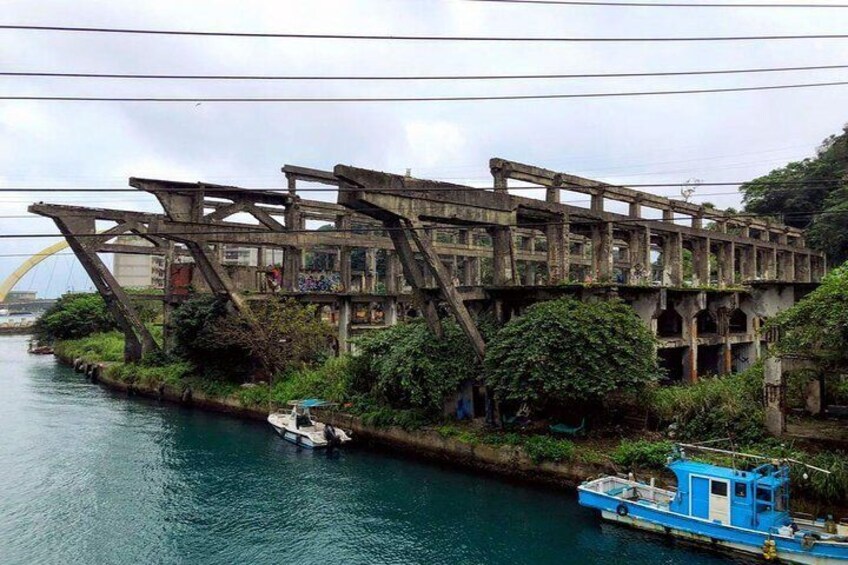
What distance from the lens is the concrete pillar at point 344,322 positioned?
30.5 meters

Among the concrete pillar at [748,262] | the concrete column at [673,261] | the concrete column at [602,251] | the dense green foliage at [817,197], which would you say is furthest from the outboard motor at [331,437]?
the dense green foliage at [817,197]

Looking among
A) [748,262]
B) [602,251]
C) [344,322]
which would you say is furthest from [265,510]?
[748,262]

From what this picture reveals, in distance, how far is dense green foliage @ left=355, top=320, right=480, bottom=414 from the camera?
1847cm

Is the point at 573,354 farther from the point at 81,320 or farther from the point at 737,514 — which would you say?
the point at 81,320

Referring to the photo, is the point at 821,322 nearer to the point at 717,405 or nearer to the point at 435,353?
the point at 717,405

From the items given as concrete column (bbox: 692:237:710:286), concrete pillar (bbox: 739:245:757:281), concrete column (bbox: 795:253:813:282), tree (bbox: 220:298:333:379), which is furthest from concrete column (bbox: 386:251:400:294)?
concrete column (bbox: 795:253:813:282)

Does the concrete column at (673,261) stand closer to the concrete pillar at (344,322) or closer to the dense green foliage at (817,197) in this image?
the dense green foliage at (817,197)

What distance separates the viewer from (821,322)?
13.3m

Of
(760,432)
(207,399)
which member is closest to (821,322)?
(760,432)

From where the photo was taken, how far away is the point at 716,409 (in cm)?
1598

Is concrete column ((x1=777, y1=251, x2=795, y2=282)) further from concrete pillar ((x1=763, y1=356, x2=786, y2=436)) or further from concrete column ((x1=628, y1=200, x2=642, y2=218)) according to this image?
concrete pillar ((x1=763, y1=356, x2=786, y2=436))

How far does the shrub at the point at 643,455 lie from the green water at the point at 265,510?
5.51 ft

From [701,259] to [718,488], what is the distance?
16582 millimetres

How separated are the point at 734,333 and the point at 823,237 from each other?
17567 millimetres
